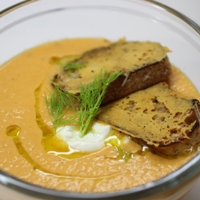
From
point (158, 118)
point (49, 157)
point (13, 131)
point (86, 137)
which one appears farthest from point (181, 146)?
point (13, 131)

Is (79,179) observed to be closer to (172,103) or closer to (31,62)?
(172,103)

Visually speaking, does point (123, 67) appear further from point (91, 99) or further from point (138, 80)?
point (91, 99)

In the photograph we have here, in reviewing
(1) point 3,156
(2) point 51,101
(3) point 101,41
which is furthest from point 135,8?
(1) point 3,156

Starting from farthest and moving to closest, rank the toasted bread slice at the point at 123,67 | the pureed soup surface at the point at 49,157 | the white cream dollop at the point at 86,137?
the toasted bread slice at the point at 123,67 → the white cream dollop at the point at 86,137 → the pureed soup surface at the point at 49,157

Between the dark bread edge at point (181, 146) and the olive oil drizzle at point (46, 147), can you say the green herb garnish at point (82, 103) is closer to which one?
the olive oil drizzle at point (46, 147)

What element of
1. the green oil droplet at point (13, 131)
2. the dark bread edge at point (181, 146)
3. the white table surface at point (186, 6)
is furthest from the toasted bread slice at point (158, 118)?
the white table surface at point (186, 6)

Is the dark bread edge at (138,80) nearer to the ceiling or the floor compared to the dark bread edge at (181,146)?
nearer to the ceiling
